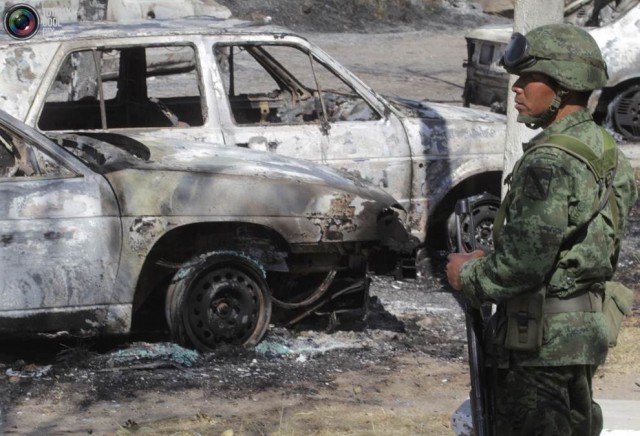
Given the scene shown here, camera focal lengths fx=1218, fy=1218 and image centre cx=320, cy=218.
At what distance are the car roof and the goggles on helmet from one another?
165 inches

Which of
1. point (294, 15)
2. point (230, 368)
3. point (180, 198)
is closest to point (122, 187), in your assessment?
point (180, 198)

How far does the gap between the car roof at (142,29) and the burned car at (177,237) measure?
890mm

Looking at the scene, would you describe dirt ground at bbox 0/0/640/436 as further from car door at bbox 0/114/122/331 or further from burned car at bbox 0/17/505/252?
burned car at bbox 0/17/505/252

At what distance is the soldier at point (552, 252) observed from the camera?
138 inches

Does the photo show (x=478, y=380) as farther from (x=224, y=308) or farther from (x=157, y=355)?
(x=157, y=355)

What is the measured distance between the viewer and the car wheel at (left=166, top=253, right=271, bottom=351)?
250 inches

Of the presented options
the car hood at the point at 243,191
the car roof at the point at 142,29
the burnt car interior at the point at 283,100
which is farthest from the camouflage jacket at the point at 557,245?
the car roof at the point at 142,29

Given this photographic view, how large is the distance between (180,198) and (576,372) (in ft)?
9.87

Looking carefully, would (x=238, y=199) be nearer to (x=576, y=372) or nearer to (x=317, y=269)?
(x=317, y=269)

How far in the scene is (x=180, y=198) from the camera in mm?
6266

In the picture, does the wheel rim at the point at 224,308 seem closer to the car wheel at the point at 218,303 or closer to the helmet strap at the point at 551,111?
the car wheel at the point at 218,303

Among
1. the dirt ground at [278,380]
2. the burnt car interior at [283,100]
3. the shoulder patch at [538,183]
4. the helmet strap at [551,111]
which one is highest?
the helmet strap at [551,111]

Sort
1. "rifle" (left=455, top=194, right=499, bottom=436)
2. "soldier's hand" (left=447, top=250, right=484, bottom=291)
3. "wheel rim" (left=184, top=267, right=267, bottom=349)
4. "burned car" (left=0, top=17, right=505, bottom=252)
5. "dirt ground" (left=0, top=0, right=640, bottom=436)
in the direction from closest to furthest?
1. "soldier's hand" (left=447, top=250, right=484, bottom=291)
2. "rifle" (left=455, top=194, right=499, bottom=436)
3. "dirt ground" (left=0, top=0, right=640, bottom=436)
4. "wheel rim" (left=184, top=267, right=267, bottom=349)
5. "burned car" (left=0, top=17, right=505, bottom=252)

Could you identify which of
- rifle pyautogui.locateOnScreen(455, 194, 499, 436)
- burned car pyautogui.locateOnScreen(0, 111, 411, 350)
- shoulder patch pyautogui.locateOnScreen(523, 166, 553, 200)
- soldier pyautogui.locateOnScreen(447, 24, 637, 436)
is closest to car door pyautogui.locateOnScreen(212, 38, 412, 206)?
burned car pyautogui.locateOnScreen(0, 111, 411, 350)
